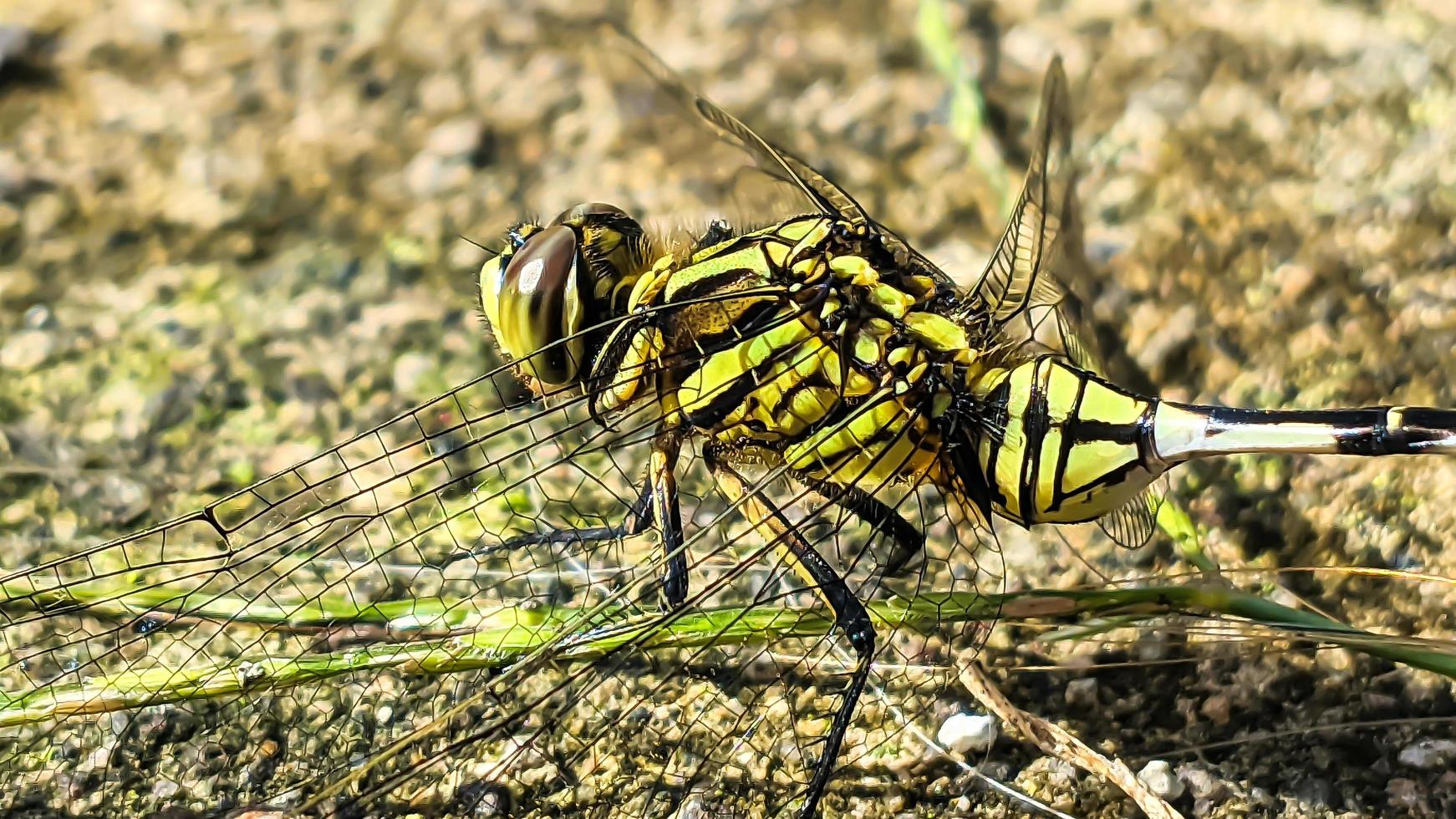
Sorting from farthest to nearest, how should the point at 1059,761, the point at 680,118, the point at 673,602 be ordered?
the point at 680,118
the point at 1059,761
the point at 673,602

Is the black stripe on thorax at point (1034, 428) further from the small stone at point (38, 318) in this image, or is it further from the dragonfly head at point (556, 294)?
the small stone at point (38, 318)

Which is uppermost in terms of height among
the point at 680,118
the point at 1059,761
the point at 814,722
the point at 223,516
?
the point at 680,118

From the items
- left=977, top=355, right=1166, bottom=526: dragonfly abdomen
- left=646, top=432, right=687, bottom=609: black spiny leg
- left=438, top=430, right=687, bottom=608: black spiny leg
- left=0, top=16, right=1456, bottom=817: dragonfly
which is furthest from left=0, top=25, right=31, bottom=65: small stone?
left=977, top=355, right=1166, bottom=526: dragonfly abdomen

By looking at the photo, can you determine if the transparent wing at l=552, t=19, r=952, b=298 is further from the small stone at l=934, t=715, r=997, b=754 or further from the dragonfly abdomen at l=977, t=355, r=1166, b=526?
the small stone at l=934, t=715, r=997, b=754

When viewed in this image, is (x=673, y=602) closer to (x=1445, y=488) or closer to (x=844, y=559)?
(x=844, y=559)

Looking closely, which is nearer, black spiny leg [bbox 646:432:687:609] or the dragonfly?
the dragonfly

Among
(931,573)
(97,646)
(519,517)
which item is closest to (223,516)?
(97,646)

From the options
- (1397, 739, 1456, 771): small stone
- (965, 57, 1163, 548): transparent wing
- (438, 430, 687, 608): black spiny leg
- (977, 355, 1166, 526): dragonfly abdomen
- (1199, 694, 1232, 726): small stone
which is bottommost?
(1397, 739, 1456, 771): small stone
